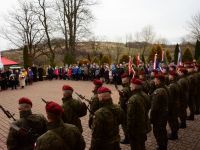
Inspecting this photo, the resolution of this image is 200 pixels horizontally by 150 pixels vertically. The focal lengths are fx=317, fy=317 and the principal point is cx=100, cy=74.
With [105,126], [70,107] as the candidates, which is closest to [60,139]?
[105,126]

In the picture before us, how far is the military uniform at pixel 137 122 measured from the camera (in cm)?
698

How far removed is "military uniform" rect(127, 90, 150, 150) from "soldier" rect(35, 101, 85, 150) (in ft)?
8.85

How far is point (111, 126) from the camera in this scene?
5.65 m

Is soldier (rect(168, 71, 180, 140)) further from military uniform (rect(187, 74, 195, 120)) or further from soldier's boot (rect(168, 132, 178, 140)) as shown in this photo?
military uniform (rect(187, 74, 195, 120))

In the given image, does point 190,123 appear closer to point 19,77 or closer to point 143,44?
point 19,77

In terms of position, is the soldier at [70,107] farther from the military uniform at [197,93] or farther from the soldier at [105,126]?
the military uniform at [197,93]

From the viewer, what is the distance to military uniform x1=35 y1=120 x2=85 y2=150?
4.06 m

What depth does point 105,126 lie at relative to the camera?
562cm

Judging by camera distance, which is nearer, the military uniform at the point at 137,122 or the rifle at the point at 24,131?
the rifle at the point at 24,131

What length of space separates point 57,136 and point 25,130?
3.23 feet

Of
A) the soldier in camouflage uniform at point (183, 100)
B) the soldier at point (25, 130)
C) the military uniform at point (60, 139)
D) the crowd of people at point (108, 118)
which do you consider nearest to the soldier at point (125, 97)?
the crowd of people at point (108, 118)

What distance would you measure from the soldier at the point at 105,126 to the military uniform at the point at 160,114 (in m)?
2.49

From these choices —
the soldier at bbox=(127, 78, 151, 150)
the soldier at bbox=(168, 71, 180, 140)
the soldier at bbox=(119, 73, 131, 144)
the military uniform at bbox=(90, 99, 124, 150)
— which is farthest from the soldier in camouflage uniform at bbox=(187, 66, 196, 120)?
the military uniform at bbox=(90, 99, 124, 150)

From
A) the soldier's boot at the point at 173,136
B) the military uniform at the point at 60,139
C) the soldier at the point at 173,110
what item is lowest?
the soldier's boot at the point at 173,136
